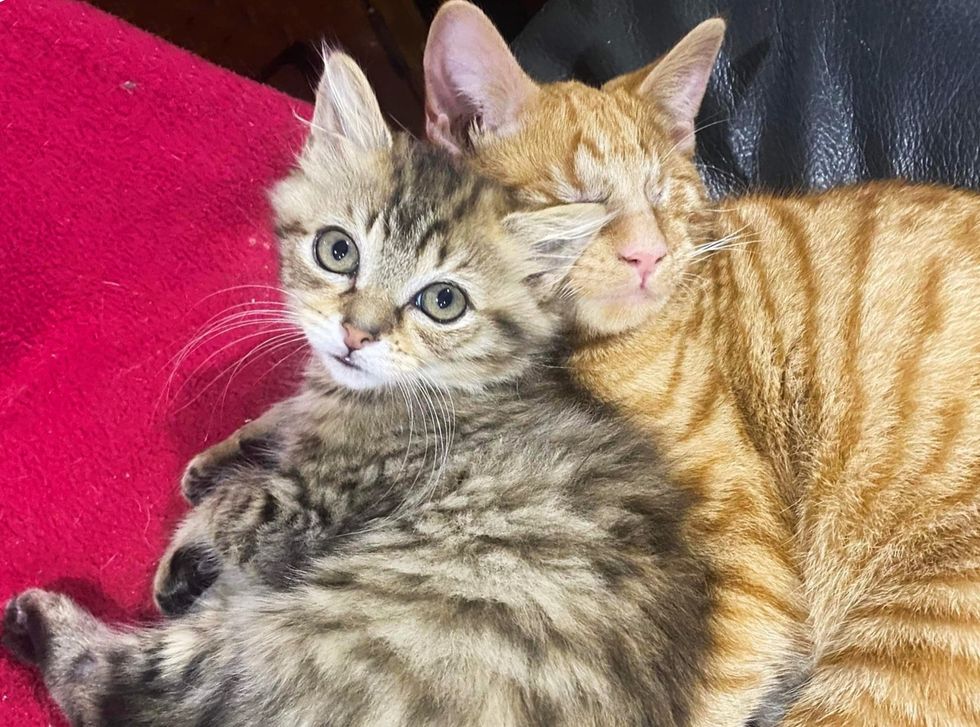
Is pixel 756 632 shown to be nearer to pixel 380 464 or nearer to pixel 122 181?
pixel 380 464

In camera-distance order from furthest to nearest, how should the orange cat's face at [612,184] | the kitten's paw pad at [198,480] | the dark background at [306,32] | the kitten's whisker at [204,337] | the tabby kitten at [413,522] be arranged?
the dark background at [306,32] < the kitten's whisker at [204,337] < the kitten's paw pad at [198,480] < the orange cat's face at [612,184] < the tabby kitten at [413,522]

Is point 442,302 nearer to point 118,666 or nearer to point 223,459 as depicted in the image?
point 223,459

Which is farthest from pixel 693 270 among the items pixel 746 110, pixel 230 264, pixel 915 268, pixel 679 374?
pixel 230 264

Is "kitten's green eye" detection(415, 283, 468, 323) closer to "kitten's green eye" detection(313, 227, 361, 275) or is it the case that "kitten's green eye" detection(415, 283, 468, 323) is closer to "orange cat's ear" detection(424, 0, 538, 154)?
"kitten's green eye" detection(313, 227, 361, 275)

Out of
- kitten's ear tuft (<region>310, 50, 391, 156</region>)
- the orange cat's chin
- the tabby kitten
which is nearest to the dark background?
kitten's ear tuft (<region>310, 50, 391, 156</region>)

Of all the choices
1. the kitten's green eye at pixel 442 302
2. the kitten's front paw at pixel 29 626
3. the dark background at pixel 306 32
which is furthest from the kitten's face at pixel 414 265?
the dark background at pixel 306 32

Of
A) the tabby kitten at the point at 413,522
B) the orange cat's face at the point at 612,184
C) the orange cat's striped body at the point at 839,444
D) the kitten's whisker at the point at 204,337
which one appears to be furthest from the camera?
the kitten's whisker at the point at 204,337

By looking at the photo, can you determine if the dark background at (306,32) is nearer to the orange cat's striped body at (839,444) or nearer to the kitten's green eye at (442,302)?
the kitten's green eye at (442,302)

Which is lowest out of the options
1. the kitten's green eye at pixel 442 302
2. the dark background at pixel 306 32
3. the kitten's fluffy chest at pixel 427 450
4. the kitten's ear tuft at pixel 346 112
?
the kitten's fluffy chest at pixel 427 450
